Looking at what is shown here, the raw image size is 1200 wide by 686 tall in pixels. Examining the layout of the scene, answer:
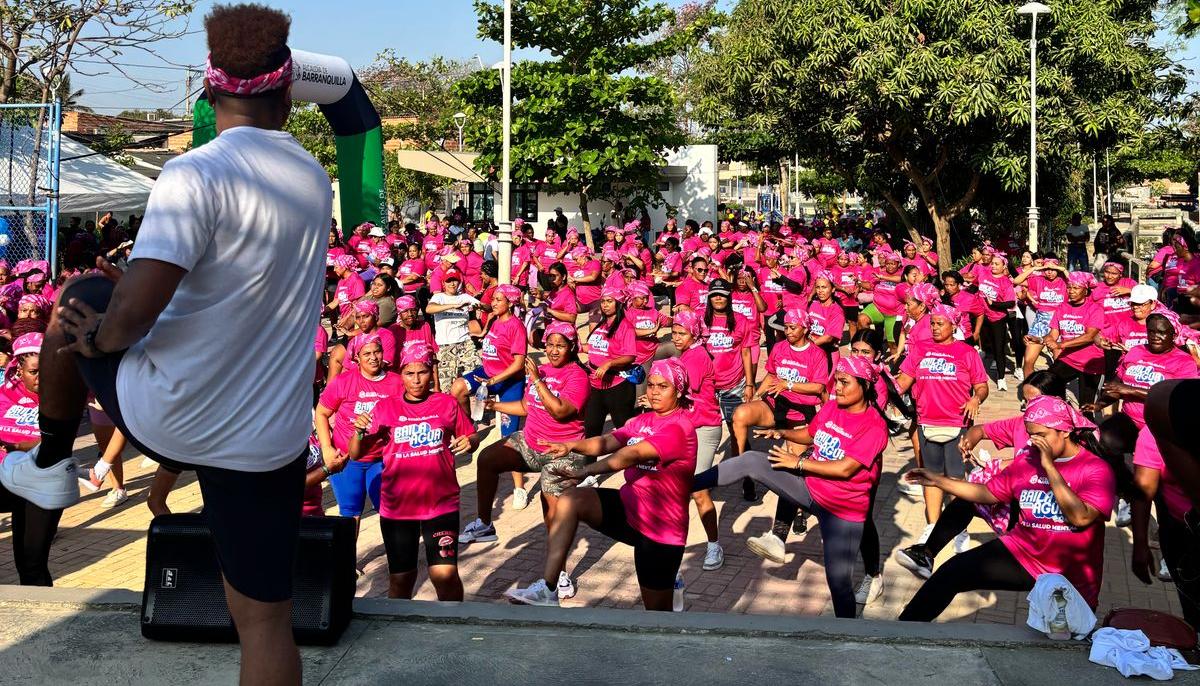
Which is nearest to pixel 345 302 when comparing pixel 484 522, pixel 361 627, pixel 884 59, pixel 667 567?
pixel 484 522

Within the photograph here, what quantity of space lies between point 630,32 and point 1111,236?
39.3ft

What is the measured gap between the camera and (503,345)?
33.4ft

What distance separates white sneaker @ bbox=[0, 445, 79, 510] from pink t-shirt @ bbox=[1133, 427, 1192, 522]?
5269 millimetres

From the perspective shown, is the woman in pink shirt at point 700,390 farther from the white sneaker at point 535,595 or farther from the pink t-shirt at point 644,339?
the white sneaker at point 535,595

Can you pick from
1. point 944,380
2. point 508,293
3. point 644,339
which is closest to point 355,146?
point 508,293

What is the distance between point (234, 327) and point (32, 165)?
39.7ft

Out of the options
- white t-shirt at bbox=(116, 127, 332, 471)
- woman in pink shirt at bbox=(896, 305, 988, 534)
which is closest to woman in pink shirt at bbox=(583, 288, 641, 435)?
woman in pink shirt at bbox=(896, 305, 988, 534)

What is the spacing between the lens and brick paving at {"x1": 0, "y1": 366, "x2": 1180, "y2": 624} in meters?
6.94

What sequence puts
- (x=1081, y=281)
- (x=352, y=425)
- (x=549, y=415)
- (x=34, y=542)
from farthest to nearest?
(x=1081, y=281)
(x=549, y=415)
(x=352, y=425)
(x=34, y=542)

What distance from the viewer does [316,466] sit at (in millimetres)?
6535

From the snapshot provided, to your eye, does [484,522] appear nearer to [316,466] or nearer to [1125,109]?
[316,466]

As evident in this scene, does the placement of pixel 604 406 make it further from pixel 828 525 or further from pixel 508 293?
pixel 828 525

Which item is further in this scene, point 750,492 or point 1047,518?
point 750,492

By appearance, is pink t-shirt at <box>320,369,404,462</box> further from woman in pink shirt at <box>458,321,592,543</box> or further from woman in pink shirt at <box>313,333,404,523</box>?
woman in pink shirt at <box>458,321,592,543</box>
